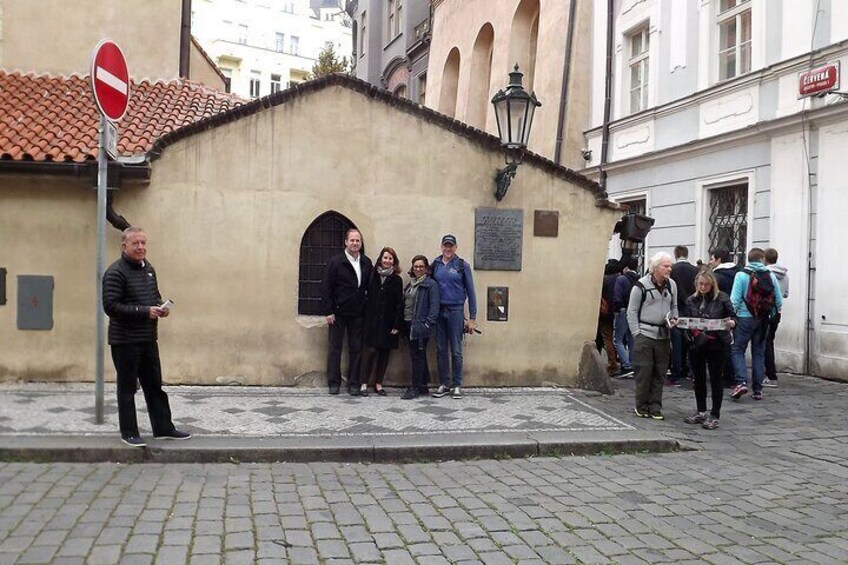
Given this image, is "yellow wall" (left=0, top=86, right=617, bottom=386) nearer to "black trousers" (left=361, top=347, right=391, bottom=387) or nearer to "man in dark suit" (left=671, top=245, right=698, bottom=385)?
"black trousers" (left=361, top=347, right=391, bottom=387)

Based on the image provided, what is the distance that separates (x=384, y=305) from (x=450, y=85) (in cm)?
1855

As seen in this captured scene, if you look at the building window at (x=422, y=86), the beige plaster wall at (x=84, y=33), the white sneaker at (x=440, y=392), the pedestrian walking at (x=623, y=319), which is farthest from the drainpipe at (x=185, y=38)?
the building window at (x=422, y=86)

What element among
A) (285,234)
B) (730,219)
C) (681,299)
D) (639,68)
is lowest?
(681,299)

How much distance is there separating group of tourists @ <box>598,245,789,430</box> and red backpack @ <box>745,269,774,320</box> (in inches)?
0.5

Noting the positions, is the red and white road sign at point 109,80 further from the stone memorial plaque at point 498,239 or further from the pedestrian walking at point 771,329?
the pedestrian walking at point 771,329

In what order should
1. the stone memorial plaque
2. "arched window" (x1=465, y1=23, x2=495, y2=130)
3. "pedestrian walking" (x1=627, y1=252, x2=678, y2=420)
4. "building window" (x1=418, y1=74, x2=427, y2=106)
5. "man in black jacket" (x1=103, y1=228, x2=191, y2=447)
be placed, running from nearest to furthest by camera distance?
"man in black jacket" (x1=103, y1=228, x2=191, y2=447) < "pedestrian walking" (x1=627, y1=252, x2=678, y2=420) < the stone memorial plaque < "arched window" (x1=465, y1=23, x2=495, y2=130) < "building window" (x1=418, y1=74, x2=427, y2=106)

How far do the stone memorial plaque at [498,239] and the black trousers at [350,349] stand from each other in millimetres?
1746

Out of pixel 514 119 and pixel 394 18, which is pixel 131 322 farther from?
pixel 394 18

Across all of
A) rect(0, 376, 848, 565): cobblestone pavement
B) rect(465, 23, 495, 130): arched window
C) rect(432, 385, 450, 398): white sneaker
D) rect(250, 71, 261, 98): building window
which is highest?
rect(250, 71, 261, 98): building window

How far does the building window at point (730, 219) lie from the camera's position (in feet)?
42.7

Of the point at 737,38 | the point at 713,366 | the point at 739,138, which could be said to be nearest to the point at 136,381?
the point at 713,366

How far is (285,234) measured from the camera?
29.4 feet

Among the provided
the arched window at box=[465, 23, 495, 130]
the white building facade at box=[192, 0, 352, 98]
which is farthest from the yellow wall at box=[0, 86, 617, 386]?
the white building facade at box=[192, 0, 352, 98]

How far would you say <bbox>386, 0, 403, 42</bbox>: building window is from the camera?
30.0 metres
